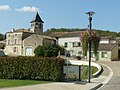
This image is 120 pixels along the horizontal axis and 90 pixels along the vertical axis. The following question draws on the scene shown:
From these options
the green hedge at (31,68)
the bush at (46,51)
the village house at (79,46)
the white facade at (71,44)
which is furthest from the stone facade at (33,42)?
the green hedge at (31,68)

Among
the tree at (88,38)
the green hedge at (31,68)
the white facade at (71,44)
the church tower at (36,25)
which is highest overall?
the church tower at (36,25)

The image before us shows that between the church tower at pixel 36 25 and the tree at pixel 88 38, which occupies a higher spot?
the church tower at pixel 36 25

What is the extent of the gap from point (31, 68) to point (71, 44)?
5391cm

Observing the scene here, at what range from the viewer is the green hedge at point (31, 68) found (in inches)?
872

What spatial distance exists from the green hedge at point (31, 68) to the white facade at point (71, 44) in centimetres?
5015

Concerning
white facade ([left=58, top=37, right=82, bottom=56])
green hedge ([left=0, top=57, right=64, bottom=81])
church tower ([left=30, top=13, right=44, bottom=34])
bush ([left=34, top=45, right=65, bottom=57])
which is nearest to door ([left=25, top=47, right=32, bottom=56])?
white facade ([left=58, top=37, right=82, bottom=56])

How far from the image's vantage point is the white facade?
74312 millimetres

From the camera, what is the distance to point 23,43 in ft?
254

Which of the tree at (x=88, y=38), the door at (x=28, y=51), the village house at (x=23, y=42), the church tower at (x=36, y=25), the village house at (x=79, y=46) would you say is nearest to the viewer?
the tree at (x=88, y=38)

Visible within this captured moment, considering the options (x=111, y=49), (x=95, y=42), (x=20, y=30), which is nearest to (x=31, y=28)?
(x=20, y=30)

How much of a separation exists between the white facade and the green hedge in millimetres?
50148

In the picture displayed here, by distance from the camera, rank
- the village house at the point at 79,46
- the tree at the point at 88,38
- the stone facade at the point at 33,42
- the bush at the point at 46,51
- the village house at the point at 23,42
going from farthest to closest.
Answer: the village house at the point at 23,42 < the stone facade at the point at 33,42 < the village house at the point at 79,46 < the bush at the point at 46,51 < the tree at the point at 88,38

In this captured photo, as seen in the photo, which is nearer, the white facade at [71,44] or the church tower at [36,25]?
the white facade at [71,44]

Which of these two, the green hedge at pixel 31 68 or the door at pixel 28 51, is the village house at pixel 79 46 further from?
the green hedge at pixel 31 68
